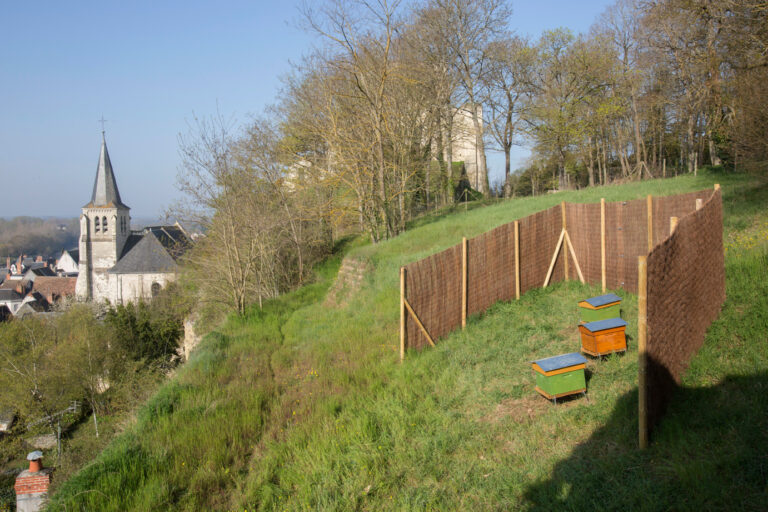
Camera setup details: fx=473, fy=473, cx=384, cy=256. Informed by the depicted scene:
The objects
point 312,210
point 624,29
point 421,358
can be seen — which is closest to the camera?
point 421,358

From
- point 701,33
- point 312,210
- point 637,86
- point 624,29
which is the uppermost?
point 624,29

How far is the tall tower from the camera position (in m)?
65.2

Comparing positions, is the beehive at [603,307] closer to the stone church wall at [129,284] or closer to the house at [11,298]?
the stone church wall at [129,284]

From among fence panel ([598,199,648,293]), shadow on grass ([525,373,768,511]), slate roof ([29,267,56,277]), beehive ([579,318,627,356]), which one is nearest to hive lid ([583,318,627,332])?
beehive ([579,318,627,356])

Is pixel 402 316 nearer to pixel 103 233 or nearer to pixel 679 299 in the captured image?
pixel 679 299

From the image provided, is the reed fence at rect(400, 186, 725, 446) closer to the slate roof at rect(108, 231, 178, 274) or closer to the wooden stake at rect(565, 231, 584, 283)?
the wooden stake at rect(565, 231, 584, 283)

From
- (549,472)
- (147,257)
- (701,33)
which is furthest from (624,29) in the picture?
(147,257)

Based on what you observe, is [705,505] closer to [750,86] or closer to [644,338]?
[644,338]

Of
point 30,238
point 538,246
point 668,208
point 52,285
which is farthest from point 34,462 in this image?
point 30,238

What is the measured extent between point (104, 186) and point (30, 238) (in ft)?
393

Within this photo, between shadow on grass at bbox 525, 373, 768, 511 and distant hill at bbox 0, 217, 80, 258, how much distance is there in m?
172

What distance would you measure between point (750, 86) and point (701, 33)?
4956 mm

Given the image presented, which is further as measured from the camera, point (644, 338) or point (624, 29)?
point (624, 29)

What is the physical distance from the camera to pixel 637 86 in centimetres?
3148
